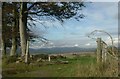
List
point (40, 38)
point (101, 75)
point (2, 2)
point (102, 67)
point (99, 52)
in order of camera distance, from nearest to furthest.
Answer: point (101, 75), point (102, 67), point (99, 52), point (2, 2), point (40, 38)

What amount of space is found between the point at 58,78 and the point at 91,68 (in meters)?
1.36

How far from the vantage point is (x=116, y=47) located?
12945 millimetres

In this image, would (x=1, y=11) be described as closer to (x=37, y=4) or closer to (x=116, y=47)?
(x=37, y=4)

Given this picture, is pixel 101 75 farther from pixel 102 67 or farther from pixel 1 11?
pixel 1 11

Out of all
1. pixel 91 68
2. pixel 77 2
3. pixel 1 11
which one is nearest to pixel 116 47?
pixel 91 68

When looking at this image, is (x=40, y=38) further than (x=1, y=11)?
Yes

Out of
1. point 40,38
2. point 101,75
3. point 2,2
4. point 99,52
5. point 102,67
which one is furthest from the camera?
point 40,38

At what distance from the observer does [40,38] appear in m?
31.7

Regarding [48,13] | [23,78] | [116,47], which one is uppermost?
[48,13]

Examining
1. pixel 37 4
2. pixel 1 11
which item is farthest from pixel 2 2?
pixel 37 4

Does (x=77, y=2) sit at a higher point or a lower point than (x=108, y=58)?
higher

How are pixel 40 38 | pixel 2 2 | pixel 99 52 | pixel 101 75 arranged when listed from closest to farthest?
pixel 101 75
pixel 99 52
pixel 2 2
pixel 40 38

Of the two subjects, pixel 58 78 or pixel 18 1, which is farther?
pixel 18 1

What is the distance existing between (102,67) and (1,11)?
14665 millimetres
